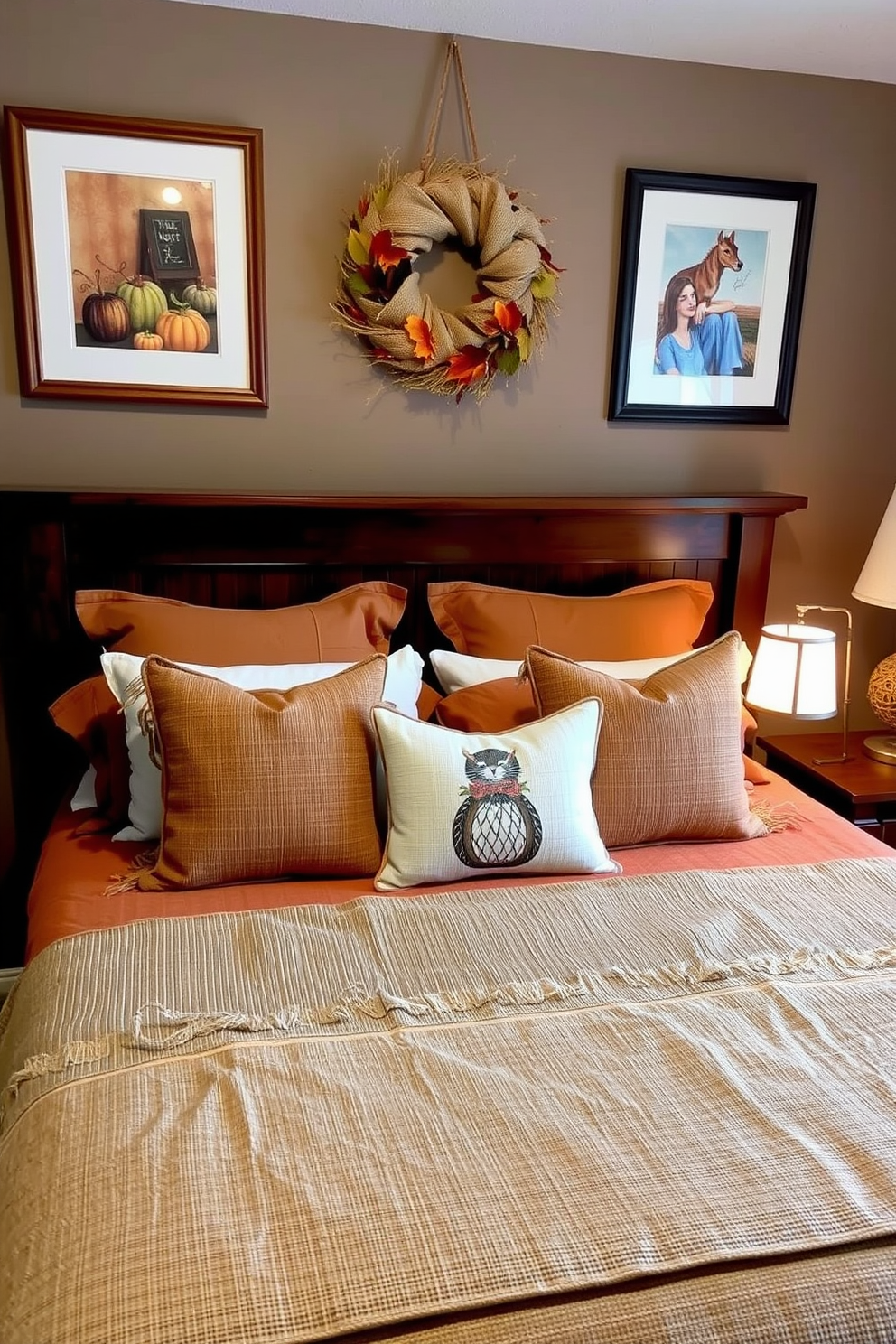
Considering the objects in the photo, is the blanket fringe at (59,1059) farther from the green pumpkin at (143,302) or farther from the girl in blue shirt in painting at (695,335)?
the girl in blue shirt in painting at (695,335)

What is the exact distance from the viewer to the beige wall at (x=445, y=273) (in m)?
2.16

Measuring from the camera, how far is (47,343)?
220cm

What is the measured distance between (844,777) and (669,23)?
1.75 meters

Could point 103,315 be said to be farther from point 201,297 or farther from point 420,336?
point 420,336

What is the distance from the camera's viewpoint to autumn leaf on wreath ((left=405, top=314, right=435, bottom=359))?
2.28 meters

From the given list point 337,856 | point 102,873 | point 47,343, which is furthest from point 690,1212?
point 47,343

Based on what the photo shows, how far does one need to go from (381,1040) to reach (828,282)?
223cm

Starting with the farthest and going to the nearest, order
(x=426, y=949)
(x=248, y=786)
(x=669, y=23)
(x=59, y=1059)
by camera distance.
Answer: (x=669, y=23) < (x=248, y=786) < (x=426, y=949) < (x=59, y=1059)

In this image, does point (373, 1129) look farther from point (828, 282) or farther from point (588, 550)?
point (828, 282)

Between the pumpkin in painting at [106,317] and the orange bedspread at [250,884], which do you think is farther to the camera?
the pumpkin in painting at [106,317]

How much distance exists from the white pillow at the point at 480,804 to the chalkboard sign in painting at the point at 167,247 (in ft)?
3.64

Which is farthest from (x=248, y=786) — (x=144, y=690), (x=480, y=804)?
(x=480, y=804)

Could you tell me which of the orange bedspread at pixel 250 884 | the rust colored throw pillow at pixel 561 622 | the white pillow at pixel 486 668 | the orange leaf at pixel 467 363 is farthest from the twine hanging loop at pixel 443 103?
the orange bedspread at pixel 250 884

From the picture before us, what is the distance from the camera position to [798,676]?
237 centimetres
